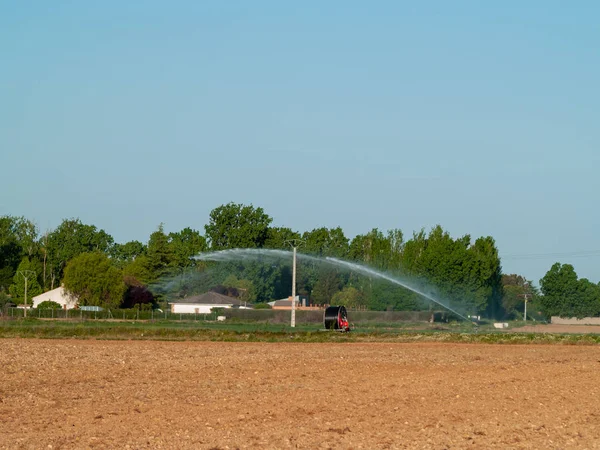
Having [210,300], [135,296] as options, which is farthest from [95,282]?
[210,300]

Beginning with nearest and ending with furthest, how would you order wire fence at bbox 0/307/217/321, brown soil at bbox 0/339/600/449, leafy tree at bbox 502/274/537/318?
1. brown soil at bbox 0/339/600/449
2. wire fence at bbox 0/307/217/321
3. leafy tree at bbox 502/274/537/318

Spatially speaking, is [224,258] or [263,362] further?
[224,258]

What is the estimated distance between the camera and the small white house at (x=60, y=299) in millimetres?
118875

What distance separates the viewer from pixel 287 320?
307ft

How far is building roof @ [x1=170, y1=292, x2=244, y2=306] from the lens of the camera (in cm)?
11748

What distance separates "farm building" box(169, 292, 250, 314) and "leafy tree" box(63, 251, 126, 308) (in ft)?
26.2

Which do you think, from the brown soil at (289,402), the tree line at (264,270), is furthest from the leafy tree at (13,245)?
the brown soil at (289,402)

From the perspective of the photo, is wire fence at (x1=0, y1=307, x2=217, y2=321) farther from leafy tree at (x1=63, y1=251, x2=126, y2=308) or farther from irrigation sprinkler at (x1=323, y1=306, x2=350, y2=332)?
irrigation sprinkler at (x1=323, y1=306, x2=350, y2=332)

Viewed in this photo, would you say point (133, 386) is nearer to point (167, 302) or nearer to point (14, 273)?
point (167, 302)

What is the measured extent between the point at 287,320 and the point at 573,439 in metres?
75.2

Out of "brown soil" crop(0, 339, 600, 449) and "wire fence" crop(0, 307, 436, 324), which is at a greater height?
"wire fence" crop(0, 307, 436, 324)

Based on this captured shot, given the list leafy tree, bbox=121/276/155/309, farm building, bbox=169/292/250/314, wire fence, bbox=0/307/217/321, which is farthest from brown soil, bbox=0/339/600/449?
leafy tree, bbox=121/276/155/309

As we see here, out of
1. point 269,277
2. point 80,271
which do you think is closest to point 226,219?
point 269,277

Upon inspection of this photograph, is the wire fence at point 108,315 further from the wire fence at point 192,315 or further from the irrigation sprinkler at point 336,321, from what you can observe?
the irrigation sprinkler at point 336,321
